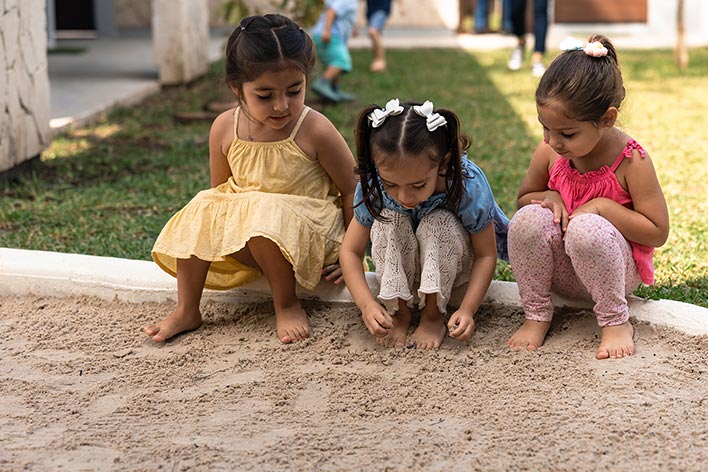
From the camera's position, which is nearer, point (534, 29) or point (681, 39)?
point (534, 29)

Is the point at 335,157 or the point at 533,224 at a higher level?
the point at 335,157

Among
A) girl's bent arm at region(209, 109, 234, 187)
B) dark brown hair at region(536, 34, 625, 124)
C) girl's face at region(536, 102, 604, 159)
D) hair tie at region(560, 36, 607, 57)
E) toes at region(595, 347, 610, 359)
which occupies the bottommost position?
toes at region(595, 347, 610, 359)

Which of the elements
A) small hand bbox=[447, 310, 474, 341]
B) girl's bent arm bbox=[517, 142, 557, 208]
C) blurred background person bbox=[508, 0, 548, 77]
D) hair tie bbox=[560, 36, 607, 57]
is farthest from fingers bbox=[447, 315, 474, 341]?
blurred background person bbox=[508, 0, 548, 77]

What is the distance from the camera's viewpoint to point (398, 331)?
3.25m

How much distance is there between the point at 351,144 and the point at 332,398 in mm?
3806

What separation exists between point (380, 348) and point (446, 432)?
2.11ft

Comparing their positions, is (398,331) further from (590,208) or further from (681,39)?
(681,39)

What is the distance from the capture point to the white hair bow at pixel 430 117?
2.94 meters

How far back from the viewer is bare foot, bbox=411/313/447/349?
317cm

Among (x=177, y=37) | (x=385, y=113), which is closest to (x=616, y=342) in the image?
(x=385, y=113)

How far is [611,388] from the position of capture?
110 inches

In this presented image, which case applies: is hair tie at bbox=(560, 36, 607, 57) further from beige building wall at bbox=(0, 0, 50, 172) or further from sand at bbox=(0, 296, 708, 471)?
beige building wall at bbox=(0, 0, 50, 172)

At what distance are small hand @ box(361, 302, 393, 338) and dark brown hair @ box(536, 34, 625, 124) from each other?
2.53 ft

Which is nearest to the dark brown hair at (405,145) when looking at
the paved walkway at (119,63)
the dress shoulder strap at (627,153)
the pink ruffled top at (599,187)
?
the pink ruffled top at (599,187)
